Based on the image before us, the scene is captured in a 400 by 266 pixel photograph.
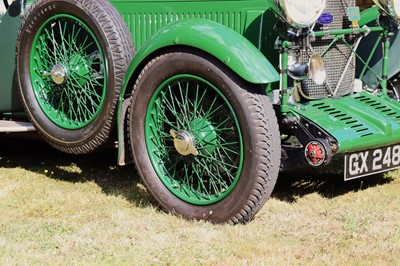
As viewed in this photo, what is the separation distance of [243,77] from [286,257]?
3.14 ft

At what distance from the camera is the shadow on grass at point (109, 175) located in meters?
4.89

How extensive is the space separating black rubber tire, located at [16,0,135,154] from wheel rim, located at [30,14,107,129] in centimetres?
4

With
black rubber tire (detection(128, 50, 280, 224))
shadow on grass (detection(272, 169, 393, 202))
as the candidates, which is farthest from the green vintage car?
shadow on grass (detection(272, 169, 393, 202))

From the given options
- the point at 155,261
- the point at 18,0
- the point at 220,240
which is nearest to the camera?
the point at 155,261

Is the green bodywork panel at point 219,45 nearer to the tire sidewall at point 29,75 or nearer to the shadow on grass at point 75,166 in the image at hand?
the tire sidewall at point 29,75

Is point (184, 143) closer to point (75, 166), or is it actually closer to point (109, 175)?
point (109, 175)

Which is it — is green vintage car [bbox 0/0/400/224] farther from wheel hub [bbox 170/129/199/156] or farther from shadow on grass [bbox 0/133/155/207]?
shadow on grass [bbox 0/133/155/207]

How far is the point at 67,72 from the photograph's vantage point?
4.88 metres

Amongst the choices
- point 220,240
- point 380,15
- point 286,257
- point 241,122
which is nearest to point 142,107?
point 241,122

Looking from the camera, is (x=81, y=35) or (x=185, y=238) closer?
(x=185, y=238)

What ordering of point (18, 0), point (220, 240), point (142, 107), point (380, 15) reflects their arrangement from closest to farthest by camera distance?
point (220, 240), point (142, 107), point (380, 15), point (18, 0)

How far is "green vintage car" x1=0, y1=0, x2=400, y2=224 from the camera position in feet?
13.1

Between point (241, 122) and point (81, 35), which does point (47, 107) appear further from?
point (241, 122)

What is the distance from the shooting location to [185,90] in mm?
4371
